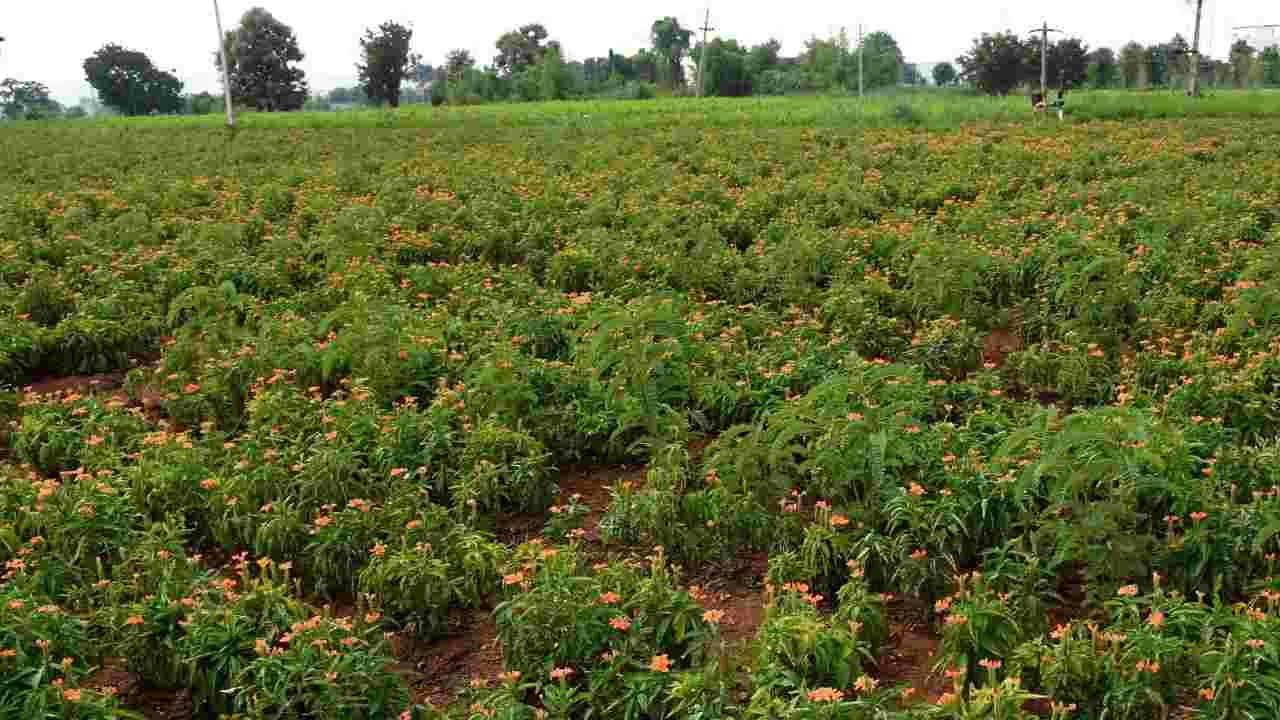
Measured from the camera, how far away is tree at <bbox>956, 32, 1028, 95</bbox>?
62.7 m

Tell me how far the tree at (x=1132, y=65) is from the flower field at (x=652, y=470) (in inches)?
2794

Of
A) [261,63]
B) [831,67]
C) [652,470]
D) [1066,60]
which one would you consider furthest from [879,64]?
[652,470]

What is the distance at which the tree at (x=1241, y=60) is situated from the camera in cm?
→ 7112

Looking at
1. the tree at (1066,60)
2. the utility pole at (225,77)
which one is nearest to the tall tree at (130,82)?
the utility pole at (225,77)

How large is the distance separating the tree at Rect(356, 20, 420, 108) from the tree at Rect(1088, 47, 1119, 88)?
49.1 meters

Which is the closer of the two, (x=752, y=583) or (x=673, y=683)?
(x=673, y=683)

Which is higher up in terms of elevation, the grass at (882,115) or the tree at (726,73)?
the tree at (726,73)

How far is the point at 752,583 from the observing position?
16.3ft

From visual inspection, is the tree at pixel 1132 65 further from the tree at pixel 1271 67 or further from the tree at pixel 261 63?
the tree at pixel 261 63

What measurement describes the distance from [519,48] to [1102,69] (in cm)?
4935

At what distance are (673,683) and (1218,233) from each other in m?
8.13

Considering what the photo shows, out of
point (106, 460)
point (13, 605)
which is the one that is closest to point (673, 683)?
point (13, 605)

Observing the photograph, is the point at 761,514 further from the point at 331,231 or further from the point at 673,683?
the point at 331,231

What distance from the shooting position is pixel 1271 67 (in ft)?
230
